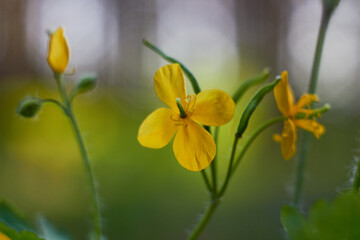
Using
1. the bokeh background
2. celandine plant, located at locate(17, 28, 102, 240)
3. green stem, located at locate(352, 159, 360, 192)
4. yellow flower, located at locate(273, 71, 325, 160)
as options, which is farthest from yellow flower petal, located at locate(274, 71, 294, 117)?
the bokeh background

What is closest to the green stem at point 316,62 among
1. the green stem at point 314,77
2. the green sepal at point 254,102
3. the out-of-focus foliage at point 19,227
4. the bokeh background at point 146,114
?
the green stem at point 314,77

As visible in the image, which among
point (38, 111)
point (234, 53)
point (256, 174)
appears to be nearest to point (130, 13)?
point (234, 53)

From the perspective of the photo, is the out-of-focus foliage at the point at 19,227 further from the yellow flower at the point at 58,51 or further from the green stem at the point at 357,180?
the green stem at the point at 357,180

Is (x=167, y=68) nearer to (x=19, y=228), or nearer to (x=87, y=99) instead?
(x=19, y=228)

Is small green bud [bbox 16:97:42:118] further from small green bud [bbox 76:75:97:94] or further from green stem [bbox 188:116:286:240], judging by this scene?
green stem [bbox 188:116:286:240]

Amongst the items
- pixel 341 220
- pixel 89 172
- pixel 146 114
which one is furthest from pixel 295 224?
pixel 146 114

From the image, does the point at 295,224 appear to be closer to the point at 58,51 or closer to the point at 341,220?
the point at 341,220

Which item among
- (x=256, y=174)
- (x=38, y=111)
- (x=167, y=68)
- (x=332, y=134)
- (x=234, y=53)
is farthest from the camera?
(x=234, y=53)
